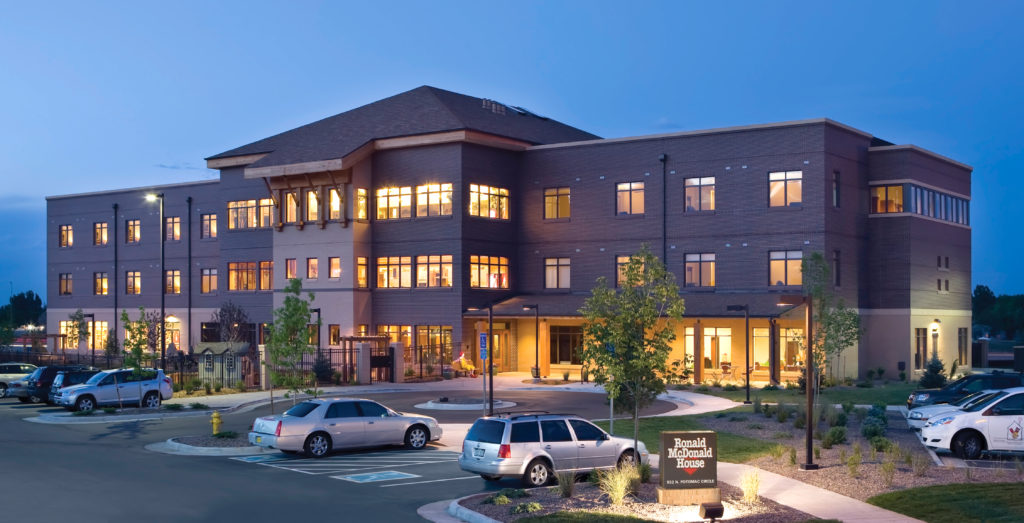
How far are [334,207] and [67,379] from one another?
925 inches

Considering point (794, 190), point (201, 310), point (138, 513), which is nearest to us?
point (138, 513)

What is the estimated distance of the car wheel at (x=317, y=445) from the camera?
984 inches

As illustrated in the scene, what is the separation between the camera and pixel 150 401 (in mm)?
38562

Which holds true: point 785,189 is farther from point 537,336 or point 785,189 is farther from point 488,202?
point 488,202

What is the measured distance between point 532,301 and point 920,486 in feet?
130

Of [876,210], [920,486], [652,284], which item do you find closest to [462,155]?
[876,210]

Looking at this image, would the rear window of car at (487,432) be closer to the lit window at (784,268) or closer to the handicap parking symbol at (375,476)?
the handicap parking symbol at (375,476)

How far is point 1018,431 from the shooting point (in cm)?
2291

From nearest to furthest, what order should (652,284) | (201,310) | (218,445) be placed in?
(652,284)
(218,445)
(201,310)

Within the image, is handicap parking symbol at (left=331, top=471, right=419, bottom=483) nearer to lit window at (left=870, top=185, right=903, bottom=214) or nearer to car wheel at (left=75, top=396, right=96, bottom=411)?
car wheel at (left=75, top=396, right=96, bottom=411)

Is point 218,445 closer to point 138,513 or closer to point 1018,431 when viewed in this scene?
point 138,513

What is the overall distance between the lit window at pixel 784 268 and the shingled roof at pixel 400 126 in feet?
55.6


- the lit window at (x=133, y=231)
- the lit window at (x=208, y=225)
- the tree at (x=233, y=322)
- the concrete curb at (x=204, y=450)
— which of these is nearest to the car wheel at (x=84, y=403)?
the concrete curb at (x=204, y=450)

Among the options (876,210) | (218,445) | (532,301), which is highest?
(876,210)
